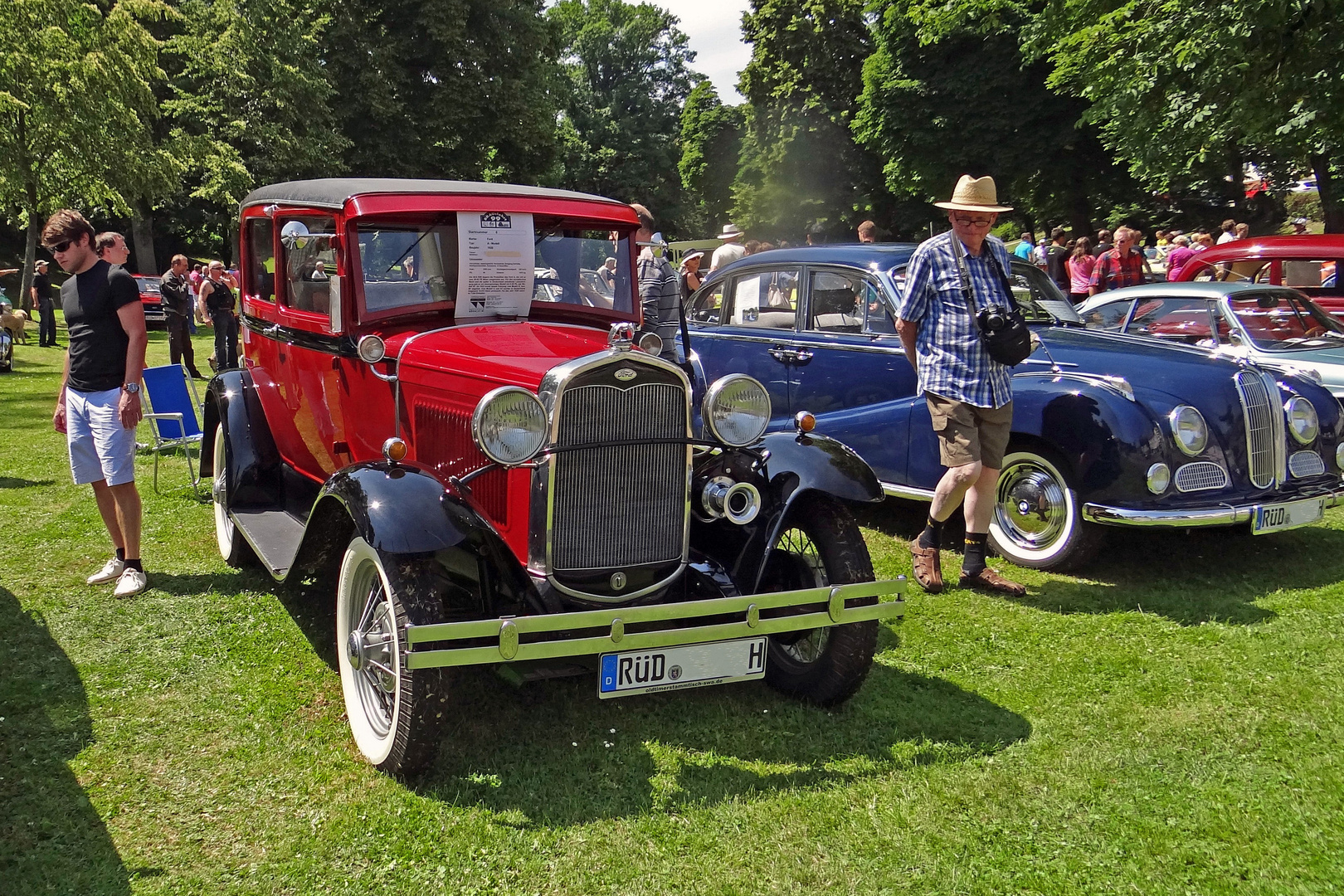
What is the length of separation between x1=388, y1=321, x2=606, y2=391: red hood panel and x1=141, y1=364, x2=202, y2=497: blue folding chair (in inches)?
163

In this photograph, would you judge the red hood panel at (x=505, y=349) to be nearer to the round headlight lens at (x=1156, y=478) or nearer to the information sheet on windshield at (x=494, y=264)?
the information sheet on windshield at (x=494, y=264)

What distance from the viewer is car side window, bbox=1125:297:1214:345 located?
779 cm

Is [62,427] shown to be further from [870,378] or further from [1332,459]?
[1332,459]

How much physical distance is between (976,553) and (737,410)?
81.3 inches

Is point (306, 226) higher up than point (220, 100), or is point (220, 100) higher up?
point (220, 100)

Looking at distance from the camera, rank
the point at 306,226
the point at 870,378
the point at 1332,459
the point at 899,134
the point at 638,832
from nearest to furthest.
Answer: the point at 638,832
the point at 306,226
the point at 1332,459
the point at 870,378
the point at 899,134

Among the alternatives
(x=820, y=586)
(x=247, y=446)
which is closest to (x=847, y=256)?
(x=820, y=586)

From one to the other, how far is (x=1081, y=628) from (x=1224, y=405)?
161cm

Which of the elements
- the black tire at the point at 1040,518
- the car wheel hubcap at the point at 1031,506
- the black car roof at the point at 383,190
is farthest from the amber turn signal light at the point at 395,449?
the car wheel hubcap at the point at 1031,506

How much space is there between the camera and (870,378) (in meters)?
6.48

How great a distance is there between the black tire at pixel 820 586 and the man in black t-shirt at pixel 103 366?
3388 mm

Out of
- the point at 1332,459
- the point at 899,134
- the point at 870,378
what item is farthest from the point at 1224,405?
the point at 899,134

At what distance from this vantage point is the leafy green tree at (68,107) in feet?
71.1

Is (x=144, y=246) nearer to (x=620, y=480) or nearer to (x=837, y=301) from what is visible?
(x=837, y=301)
